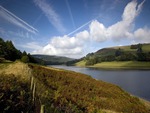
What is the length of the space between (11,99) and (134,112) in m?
14.2

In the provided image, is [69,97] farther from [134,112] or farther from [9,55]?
A: [9,55]

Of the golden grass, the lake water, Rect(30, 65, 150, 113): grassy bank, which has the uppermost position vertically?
the golden grass

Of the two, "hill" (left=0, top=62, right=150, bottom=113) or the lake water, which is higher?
"hill" (left=0, top=62, right=150, bottom=113)

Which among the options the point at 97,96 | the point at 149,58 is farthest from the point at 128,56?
the point at 97,96

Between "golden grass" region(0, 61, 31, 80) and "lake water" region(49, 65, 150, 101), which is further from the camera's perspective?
"lake water" region(49, 65, 150, 101)

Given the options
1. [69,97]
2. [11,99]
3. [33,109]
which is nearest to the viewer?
[11,99]

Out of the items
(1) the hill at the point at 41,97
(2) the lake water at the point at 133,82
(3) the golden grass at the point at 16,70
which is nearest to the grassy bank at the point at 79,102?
(1) the hill at the point at 41,97

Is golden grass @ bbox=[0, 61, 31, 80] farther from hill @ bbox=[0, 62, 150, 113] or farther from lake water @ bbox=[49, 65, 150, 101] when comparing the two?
lake water @ bbox=[49, 65, 150, 101]

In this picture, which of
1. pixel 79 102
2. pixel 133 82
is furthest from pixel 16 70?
pixel 133 82

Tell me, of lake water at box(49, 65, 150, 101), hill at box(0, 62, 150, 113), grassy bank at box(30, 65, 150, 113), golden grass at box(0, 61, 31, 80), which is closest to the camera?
hill at box(0, 62, 150, 113)

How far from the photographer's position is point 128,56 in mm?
189625

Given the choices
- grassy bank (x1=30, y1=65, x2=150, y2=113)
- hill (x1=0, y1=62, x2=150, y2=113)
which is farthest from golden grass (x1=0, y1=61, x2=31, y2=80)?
grassy bank (x1=30, y1=65, x2=150, y2=113)

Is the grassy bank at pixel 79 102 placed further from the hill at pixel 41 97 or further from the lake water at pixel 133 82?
the lake water at pixel 133 82

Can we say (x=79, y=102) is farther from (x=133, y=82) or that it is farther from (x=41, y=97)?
(x=133, y=82)
